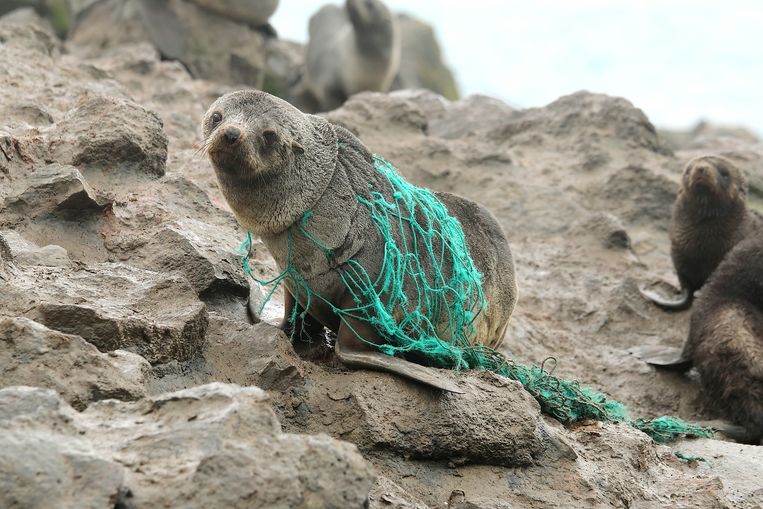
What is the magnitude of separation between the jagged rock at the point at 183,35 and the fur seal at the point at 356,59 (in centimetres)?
75

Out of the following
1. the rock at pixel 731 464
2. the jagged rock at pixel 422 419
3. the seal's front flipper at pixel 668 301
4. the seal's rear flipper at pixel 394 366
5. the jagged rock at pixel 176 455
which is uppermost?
the jagged rock at pixel 176 455

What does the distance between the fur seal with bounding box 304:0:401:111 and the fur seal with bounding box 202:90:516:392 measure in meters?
8.13

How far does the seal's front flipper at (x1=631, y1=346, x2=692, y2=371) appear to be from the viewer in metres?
5.90

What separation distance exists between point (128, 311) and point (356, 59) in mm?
9041

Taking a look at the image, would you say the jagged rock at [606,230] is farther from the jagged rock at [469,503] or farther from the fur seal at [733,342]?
the jagged rock at [469,503]

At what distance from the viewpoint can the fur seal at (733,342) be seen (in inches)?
219

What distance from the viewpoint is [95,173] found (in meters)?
4.78

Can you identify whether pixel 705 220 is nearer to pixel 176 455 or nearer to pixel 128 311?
pixel 128 311

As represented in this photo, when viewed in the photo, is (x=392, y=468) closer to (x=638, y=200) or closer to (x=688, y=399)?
(x=688, y=399)

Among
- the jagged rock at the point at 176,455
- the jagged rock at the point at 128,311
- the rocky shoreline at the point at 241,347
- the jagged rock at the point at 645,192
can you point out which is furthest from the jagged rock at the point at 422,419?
the jagged rock at the point at 645,192

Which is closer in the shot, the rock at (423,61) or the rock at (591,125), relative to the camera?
the rock at (591,125)

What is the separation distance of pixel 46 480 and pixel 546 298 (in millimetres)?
4415

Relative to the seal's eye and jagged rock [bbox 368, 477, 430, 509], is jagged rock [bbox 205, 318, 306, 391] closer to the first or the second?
jagged rock [bbox 368, 477, 430, 509]

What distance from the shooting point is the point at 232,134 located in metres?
3.69
